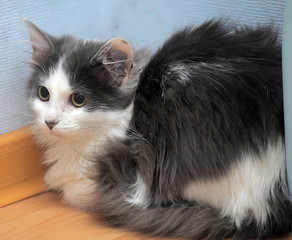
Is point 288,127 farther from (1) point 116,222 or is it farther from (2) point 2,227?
(2) point 2,227

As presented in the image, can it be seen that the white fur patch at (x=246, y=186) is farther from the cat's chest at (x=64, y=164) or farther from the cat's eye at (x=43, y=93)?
the cat's eye at (x=43, y=93)

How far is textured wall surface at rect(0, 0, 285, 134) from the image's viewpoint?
1.54 metres

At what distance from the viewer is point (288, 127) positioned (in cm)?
116

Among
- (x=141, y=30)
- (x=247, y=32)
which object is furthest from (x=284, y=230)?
(x=141, y=30)

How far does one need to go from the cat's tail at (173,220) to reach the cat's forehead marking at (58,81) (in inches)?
13.2

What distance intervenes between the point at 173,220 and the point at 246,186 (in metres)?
0.22

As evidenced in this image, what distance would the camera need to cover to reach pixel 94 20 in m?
1.73

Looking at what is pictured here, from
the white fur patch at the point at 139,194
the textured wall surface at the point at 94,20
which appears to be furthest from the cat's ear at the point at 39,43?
the white fur patch at the point at 139,194

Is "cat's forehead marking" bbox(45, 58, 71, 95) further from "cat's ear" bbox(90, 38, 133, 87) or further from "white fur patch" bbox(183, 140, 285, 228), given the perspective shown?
"white fur patch" bbox(183, 140, 285, 228)

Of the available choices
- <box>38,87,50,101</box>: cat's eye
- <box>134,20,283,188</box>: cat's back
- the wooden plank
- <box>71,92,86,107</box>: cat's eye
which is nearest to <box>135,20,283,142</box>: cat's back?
<box>134,20,283,188</box>: cat's back

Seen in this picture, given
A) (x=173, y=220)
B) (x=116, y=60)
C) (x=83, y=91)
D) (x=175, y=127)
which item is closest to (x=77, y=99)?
(x=83, y=91)

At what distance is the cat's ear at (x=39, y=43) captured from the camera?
1.41 m

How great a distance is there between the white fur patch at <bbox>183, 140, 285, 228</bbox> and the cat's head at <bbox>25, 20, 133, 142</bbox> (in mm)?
312

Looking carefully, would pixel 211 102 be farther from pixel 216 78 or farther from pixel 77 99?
pixel 77 99
